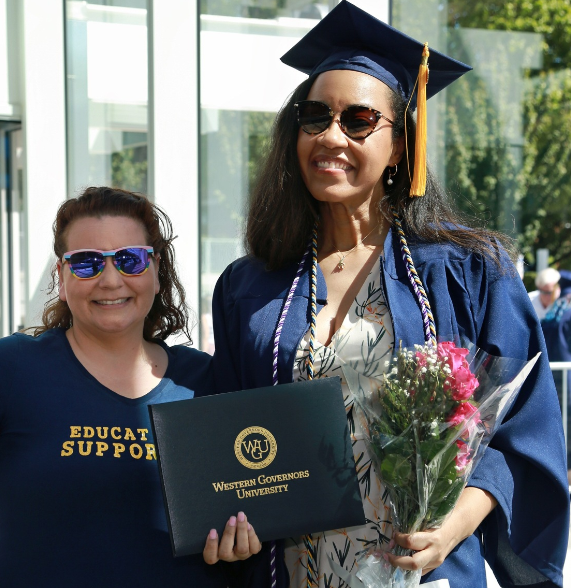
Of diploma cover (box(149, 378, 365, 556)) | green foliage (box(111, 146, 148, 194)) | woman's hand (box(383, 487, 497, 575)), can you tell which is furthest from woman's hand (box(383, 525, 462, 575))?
green foliage (box(111, 146, 148, 194))

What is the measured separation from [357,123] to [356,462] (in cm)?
94

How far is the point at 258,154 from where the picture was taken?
4.46 metres

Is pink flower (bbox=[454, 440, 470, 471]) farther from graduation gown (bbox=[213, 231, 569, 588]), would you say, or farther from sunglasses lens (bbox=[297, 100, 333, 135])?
sunglasses lens (bbox=[297, 100, 333, 135])

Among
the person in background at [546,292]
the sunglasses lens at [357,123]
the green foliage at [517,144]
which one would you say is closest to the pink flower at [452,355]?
the sunglasses lens at [357,123]

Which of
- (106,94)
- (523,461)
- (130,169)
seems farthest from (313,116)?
(106,94)

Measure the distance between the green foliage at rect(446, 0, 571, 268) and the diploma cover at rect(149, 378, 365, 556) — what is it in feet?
18.5

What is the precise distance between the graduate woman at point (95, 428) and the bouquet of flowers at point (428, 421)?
38 centimetres

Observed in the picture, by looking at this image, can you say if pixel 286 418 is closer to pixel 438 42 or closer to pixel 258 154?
pixel 258 154

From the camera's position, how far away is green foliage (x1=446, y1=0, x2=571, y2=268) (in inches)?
323

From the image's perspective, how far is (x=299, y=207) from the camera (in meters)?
2.36

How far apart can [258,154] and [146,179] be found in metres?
0.70

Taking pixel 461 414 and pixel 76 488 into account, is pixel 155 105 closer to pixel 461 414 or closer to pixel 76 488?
pixel 76 488

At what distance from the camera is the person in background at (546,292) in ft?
24.2

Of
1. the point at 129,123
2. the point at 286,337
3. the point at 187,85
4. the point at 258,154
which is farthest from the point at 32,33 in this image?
the point at 286,337
